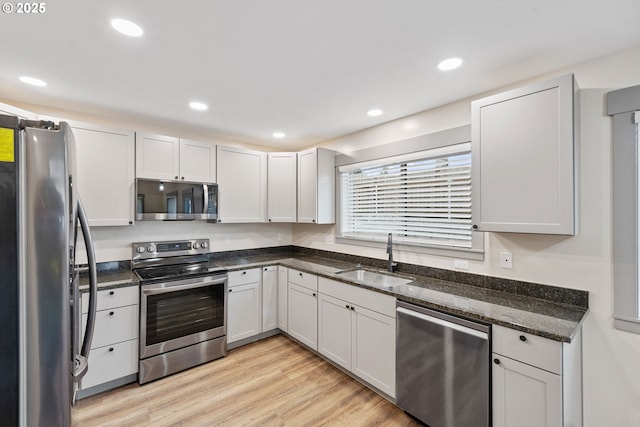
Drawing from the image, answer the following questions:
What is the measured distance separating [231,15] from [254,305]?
2765 millimetres

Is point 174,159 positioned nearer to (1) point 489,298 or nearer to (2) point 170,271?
(2) point 170,271

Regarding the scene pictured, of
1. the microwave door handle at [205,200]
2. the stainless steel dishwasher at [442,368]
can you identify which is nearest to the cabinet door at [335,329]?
the stainless steel dishwasher at [442,368]

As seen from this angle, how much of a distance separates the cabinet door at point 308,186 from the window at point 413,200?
1.13 feet

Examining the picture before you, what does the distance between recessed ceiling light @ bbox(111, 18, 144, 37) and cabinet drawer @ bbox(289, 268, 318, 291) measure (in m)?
2.32

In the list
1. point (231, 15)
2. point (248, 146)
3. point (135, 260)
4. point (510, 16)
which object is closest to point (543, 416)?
point (510, 16)

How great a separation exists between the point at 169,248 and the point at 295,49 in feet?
8.28

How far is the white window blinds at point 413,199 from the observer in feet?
7.93

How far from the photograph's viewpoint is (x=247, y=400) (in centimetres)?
228

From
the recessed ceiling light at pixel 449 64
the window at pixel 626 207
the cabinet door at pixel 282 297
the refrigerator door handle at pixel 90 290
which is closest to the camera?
the refrigerator door handle at pixel 90 290

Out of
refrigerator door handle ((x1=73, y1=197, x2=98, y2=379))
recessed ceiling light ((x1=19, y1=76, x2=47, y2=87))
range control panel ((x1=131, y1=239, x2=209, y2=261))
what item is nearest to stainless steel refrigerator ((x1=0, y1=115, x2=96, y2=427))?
refrigerator door handle ((x1=73, y1=197, x2=98, y2=379))

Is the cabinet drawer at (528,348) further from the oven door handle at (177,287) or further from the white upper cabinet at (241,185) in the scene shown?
the white upper cabinet at (241,185)

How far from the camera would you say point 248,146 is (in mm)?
3928

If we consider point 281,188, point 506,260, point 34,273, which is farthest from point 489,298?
point 281,188

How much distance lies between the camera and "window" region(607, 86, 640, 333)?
1.60 m
